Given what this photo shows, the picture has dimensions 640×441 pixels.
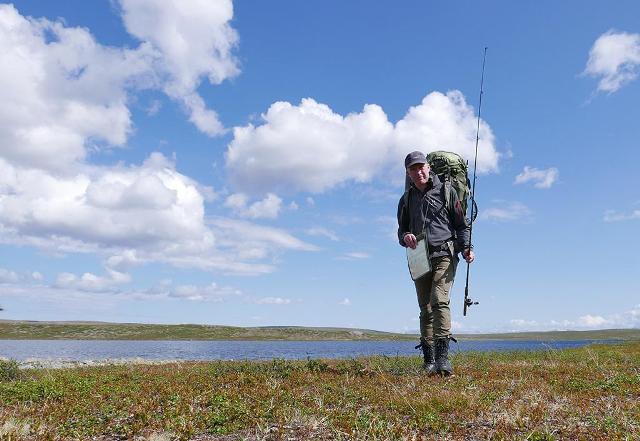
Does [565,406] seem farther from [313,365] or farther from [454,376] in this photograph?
[313,365]

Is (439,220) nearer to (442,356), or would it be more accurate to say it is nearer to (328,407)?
(442,356)

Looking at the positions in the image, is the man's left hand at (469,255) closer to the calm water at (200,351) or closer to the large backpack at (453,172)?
the large backpack at (453,172)

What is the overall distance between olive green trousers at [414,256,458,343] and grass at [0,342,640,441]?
862 mm

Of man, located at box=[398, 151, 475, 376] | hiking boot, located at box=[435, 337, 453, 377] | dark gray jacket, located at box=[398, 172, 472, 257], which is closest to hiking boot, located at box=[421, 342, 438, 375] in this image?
man, located at box=[398, 151, 475, 376]

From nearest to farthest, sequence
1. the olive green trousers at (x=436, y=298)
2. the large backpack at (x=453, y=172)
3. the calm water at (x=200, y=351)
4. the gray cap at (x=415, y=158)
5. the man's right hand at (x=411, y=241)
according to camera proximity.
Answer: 1. the olive green trousers at (x=436, y=298)
2. the gray cap at (x=415, y=158)
3. the man's right hand at (x=411, y=241)
4. the large backpack at (x=453, y=172)
5. the calm water at (x=200, y=351)

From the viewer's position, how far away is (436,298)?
28.6 feet

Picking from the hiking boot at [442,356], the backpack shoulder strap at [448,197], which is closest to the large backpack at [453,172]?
the backpack shoulder strap at [448,197]

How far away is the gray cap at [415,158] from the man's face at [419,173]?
9 centimetres

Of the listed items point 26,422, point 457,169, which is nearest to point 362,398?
point 26,422

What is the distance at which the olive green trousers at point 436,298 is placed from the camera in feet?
28.4

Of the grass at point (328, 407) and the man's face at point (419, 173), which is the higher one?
the man's face at point (419, 173)

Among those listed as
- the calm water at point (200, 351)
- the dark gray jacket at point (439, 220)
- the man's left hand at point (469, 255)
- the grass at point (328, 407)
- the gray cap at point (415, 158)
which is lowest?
the calm water at point (200, 351)

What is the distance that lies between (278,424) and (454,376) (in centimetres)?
442

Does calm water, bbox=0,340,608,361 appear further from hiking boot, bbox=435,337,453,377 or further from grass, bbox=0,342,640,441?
grass, bbox=0,342,640,441
